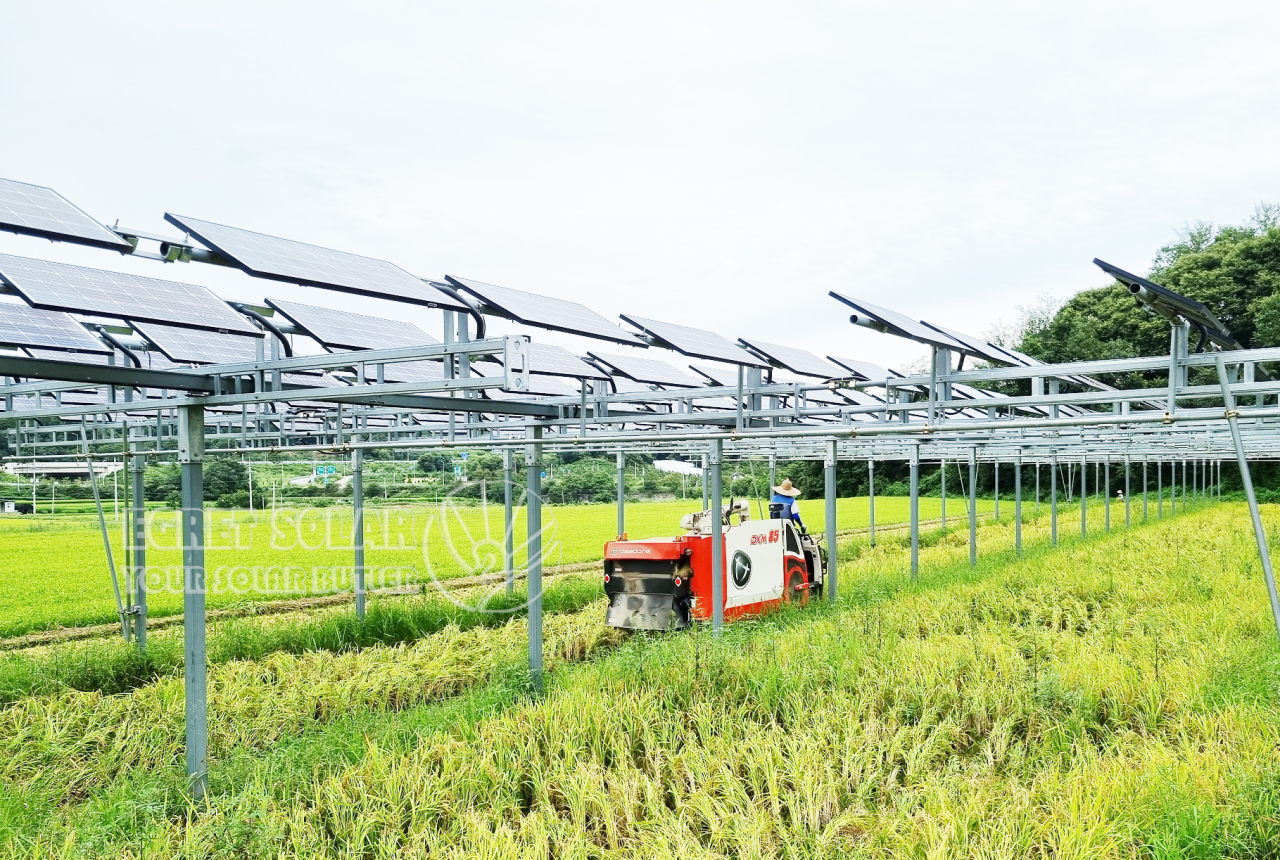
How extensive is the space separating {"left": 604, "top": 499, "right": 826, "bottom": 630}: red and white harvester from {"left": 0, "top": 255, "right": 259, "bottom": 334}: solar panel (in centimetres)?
426

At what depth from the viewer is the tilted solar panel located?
721 centimetres

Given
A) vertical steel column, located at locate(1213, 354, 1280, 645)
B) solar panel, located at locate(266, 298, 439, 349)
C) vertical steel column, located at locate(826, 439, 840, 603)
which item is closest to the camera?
vertical steel column, located at locate(1213, 354, 1280, 645)

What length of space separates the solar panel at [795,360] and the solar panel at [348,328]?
4476mm

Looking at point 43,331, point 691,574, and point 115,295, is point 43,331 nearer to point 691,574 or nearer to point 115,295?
point 115,295

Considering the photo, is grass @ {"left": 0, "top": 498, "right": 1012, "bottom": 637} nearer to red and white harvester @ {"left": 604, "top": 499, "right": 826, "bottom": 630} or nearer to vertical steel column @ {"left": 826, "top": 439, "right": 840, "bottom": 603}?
red and white harvester @ {"left": 604, "top": 499, "right": 826, "bottom": 630}

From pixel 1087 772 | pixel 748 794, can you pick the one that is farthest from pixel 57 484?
pixel 1087 772

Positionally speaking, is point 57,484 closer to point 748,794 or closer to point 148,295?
point 148,295

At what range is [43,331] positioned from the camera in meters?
7.86

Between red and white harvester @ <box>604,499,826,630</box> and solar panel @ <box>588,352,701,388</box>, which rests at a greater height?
solar panel @ <box>588,352,701,388</box>

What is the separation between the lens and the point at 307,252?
6539 millimetres

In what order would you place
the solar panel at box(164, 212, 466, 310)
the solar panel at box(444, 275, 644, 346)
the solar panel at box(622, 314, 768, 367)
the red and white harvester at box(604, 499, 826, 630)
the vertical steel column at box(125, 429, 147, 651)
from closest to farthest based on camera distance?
the solar panel at box(164, 212, 466, 310) < the solar panel at box(444, 275, 644, 346) < the vertical steel column at box(125, 429, 147, 651) < the red and white harvester at box(604, 499, 826, 630) < the solar panel at box(622, 314, 768, 367)

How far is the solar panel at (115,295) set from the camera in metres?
6.19

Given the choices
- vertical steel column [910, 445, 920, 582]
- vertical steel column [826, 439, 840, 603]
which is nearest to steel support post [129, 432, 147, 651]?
vertical steel column [826, 439, 840, 603]

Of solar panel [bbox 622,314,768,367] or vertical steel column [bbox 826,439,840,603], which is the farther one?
vertical steel column [bbox 826,439,840,603]
